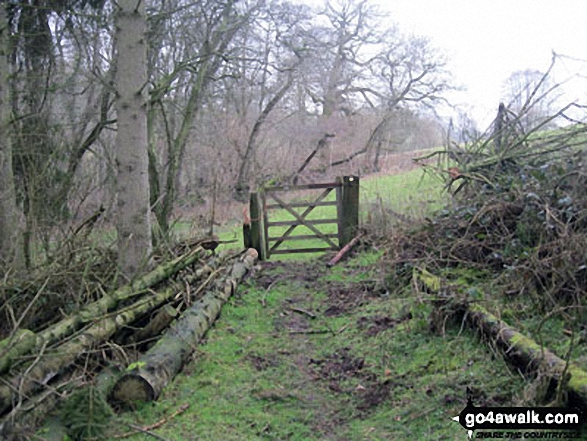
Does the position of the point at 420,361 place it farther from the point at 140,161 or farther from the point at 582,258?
the point at 140,161

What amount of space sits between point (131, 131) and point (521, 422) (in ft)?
19.3

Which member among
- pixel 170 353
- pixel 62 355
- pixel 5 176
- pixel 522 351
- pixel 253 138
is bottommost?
pixel 170 353

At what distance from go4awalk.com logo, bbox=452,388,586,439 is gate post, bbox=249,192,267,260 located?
874 cm

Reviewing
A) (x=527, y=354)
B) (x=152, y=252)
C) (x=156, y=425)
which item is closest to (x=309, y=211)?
(x=152, y=252)

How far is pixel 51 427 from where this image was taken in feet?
14.4

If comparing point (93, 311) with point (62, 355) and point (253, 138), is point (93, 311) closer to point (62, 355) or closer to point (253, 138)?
point (62, 355)

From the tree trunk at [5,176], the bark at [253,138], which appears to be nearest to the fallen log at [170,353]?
the tree trunk at [5,176]

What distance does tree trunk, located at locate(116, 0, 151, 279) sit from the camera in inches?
295

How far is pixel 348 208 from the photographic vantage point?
1295 cm

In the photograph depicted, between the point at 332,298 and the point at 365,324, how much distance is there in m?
1.94

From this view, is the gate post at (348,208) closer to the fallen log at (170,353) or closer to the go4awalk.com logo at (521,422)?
the fallen log at (170,353)

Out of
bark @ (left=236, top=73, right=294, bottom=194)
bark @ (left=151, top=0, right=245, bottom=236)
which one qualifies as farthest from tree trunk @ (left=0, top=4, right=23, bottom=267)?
bark @ (left=236, top=73, right=294, bottom=194)

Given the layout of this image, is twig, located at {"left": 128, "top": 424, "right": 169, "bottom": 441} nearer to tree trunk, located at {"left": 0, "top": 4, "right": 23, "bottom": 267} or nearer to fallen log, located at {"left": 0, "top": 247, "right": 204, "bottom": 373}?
fallen log, located at {"left": 0, "top": 247, "right": 204, "bottom": 373}

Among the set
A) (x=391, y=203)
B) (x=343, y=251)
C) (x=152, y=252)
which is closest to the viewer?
(x=152, y=252)
